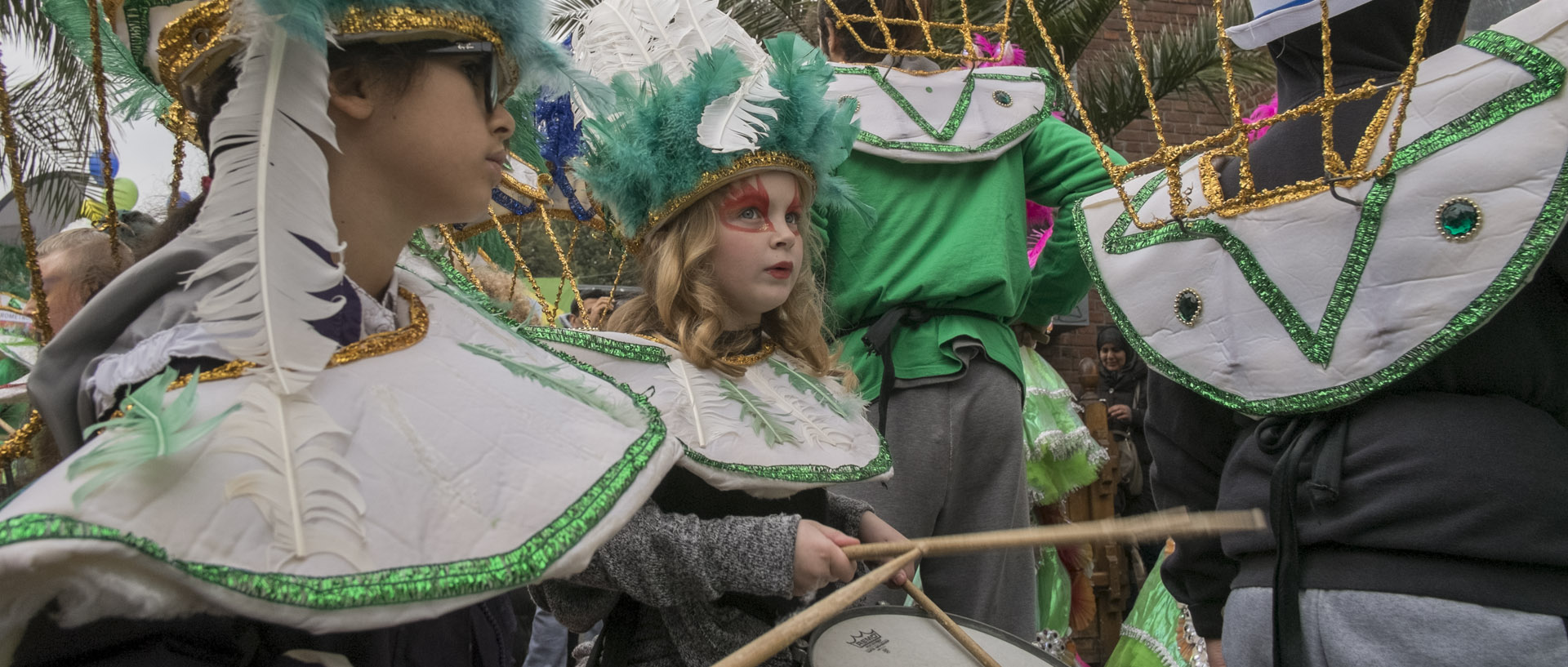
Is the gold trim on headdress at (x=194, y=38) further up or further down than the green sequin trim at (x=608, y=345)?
further up

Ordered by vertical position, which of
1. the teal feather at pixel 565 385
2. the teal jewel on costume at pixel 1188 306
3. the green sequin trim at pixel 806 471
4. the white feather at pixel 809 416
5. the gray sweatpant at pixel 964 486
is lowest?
the gray sweatpant at pixel 964 486

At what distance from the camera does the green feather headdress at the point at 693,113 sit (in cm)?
238

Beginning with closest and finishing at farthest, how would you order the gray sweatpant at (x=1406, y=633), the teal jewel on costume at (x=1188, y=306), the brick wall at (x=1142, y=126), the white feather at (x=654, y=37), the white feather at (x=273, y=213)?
the white feather at (x=273, y=213) < the gray sweatpant at (x=1406, y=633) < the teal jewel on costume at (x=1188, y=306) < the white feather at (x=654, y=37) < the brick wall at (x=1142, y=126)

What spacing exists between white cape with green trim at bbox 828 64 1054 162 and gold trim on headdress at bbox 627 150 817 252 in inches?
22.1

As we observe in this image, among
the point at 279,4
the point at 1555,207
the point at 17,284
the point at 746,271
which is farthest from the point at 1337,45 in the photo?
the point at 17,284

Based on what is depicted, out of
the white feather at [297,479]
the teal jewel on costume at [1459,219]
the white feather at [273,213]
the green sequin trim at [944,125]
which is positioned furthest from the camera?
the green sequin trim at [944,125]

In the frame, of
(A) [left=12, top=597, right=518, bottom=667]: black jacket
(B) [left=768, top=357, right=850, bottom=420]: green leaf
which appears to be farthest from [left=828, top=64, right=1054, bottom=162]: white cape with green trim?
(A) [left=12, top=597, right=518, bottom=667]: black jacket

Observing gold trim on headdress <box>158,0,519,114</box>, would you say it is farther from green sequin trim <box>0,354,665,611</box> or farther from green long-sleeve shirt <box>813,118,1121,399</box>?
green long-sleeve shirt <box>813,118,1121,399</box>

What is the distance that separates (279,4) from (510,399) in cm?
51

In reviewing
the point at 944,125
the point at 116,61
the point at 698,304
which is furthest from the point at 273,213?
the point at 944,125

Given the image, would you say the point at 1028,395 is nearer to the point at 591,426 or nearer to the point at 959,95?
the point at 959,95

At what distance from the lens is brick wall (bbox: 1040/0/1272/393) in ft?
32.9

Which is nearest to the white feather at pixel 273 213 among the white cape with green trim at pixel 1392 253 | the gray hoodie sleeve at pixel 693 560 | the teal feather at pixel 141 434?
the teal feather at pixel 141 434

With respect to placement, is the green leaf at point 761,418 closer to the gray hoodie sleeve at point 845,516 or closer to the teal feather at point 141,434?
the gray hoodie sleeve at point 845,516
